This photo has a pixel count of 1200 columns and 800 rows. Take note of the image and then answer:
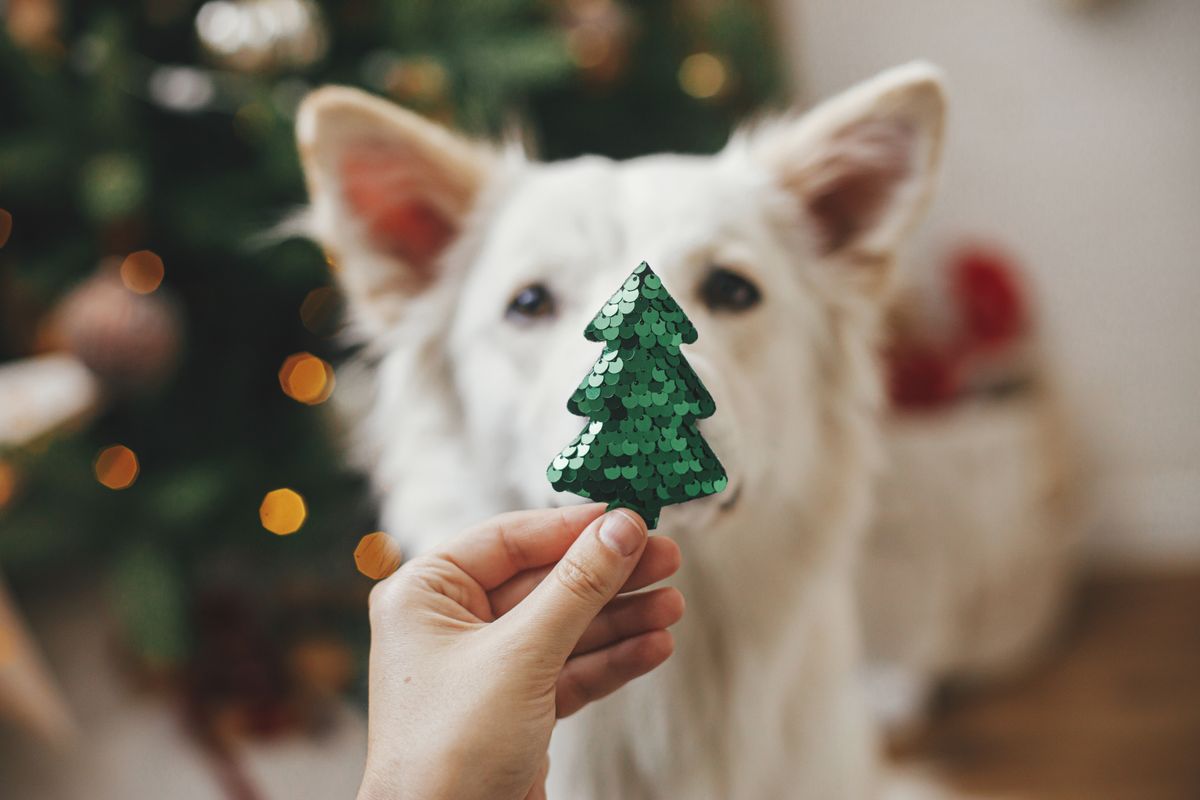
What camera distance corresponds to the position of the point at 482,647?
591 mm

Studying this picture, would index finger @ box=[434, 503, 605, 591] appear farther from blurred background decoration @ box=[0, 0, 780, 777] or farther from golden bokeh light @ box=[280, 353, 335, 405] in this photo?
golden bokeh light @ box=[280, 353, 335, 405]

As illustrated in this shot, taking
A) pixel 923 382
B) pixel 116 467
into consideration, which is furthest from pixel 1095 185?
pixel 116 467

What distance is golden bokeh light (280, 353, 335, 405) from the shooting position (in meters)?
1.62

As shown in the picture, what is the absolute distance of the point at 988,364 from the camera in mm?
2176

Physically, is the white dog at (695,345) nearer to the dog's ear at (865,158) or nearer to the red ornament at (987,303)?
the dog's ear at (865,158)

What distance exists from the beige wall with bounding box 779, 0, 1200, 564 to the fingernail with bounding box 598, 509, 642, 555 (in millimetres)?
2087

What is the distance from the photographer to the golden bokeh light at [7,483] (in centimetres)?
139

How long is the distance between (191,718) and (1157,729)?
1958 millimetres

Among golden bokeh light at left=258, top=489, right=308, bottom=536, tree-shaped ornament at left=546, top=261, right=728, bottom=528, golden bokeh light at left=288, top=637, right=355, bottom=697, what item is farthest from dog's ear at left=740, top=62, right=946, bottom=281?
golden bokeh light at left=288, top=637, right=355, bottom=697

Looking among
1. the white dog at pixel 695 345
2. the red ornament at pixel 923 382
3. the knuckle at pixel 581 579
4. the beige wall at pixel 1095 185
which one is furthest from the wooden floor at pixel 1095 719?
the knuckle at pixel 581 579

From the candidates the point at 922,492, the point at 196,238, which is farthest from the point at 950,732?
the point at 196,238

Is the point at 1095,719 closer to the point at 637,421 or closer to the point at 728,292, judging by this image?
the point at 728,292

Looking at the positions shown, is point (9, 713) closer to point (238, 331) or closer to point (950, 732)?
point (238, 331)

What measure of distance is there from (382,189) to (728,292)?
0.43m
